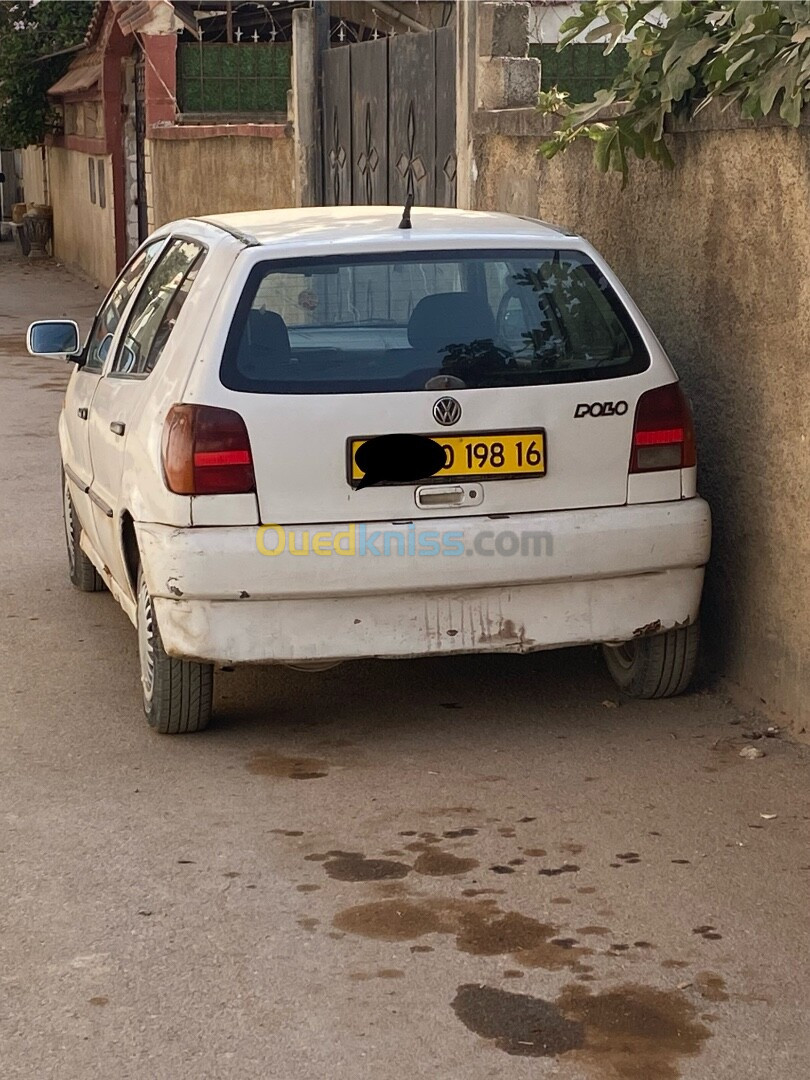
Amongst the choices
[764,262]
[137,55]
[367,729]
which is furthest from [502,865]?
[137,55]

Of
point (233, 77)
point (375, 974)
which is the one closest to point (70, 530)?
point (375, 974)

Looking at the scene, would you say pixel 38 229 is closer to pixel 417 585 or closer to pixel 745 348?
pixel 745 348

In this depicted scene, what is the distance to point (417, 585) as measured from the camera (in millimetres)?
5184

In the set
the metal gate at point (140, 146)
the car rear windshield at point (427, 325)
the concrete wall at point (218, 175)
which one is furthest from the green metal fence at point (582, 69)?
the car rear windshield at point (427, 325)

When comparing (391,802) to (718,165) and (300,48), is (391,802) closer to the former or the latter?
(718,165)

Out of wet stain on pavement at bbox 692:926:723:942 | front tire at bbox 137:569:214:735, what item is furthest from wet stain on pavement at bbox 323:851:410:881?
front tire at bbox 137:569:214:735

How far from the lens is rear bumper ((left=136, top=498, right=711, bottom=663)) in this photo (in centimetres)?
515

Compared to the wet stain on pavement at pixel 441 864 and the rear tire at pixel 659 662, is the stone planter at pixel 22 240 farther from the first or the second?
the wet stain on pavement at pixel 441 864

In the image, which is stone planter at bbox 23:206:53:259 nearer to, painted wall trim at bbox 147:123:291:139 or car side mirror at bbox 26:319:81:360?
painted wall trim at bbox 147:123:291:139

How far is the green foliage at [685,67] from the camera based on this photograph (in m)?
5.28

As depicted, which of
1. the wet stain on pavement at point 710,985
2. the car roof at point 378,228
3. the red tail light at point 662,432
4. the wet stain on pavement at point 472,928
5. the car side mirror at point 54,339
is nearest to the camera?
the wet stain on pavement at point 710,985

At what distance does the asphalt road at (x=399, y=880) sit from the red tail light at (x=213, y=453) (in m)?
0.90

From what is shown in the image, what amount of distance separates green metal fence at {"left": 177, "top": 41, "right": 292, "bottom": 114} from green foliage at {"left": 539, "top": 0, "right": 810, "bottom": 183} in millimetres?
13689

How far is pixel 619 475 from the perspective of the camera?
5.36m
